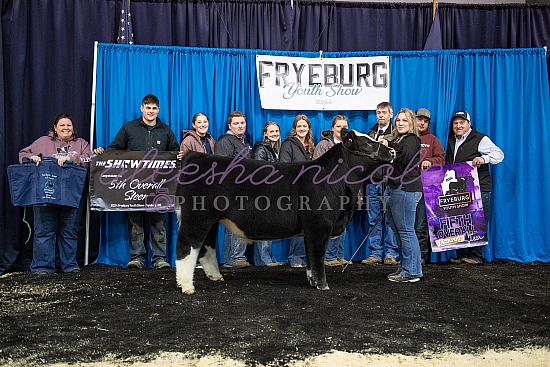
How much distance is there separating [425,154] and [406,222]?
1577 mm

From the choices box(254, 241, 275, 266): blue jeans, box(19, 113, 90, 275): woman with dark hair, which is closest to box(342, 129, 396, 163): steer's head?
box(254, 241, 275, 266): blue jeans

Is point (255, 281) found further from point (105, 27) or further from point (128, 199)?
point (105, 27)

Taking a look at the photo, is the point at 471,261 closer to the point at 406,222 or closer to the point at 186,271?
the point at 406,222

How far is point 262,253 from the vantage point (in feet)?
20.8

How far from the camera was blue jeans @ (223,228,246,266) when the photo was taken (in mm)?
6184

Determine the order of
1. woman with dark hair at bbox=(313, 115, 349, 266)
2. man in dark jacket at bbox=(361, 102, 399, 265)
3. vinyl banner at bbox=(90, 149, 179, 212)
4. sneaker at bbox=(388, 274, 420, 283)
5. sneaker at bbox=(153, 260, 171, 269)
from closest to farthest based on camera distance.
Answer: sneaker at bbox=(388, 274, 420, 283) → vinyl banner at bbox=(90, 149, 179, 212) → sneaker at bbox=(153, 260, 171, 269) → woman with dark hair at bbox=(313, 115, 349, 266) → man in dark jacket at bbox=(361, 102, 399, 265)

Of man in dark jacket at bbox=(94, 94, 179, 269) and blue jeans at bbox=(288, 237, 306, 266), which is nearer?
man in dark jacket at bbox=(94, 94, 179, 269)

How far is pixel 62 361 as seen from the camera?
9.54ft

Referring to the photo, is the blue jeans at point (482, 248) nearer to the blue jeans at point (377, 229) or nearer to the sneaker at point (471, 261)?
the sneaker at point (471, 261)

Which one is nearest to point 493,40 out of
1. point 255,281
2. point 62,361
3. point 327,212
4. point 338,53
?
point 338,53

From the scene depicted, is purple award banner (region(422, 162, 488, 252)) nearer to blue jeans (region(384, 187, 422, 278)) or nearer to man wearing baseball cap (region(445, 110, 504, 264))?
man wearing baseball cap (region(445, 110, 504, 264))

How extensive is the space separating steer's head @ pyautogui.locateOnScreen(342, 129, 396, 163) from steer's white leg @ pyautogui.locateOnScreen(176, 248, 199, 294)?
1.62m

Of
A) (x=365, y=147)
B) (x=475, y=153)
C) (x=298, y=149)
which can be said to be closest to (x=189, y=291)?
(x=365, y=147)

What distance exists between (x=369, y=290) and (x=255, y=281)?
3.55ft
